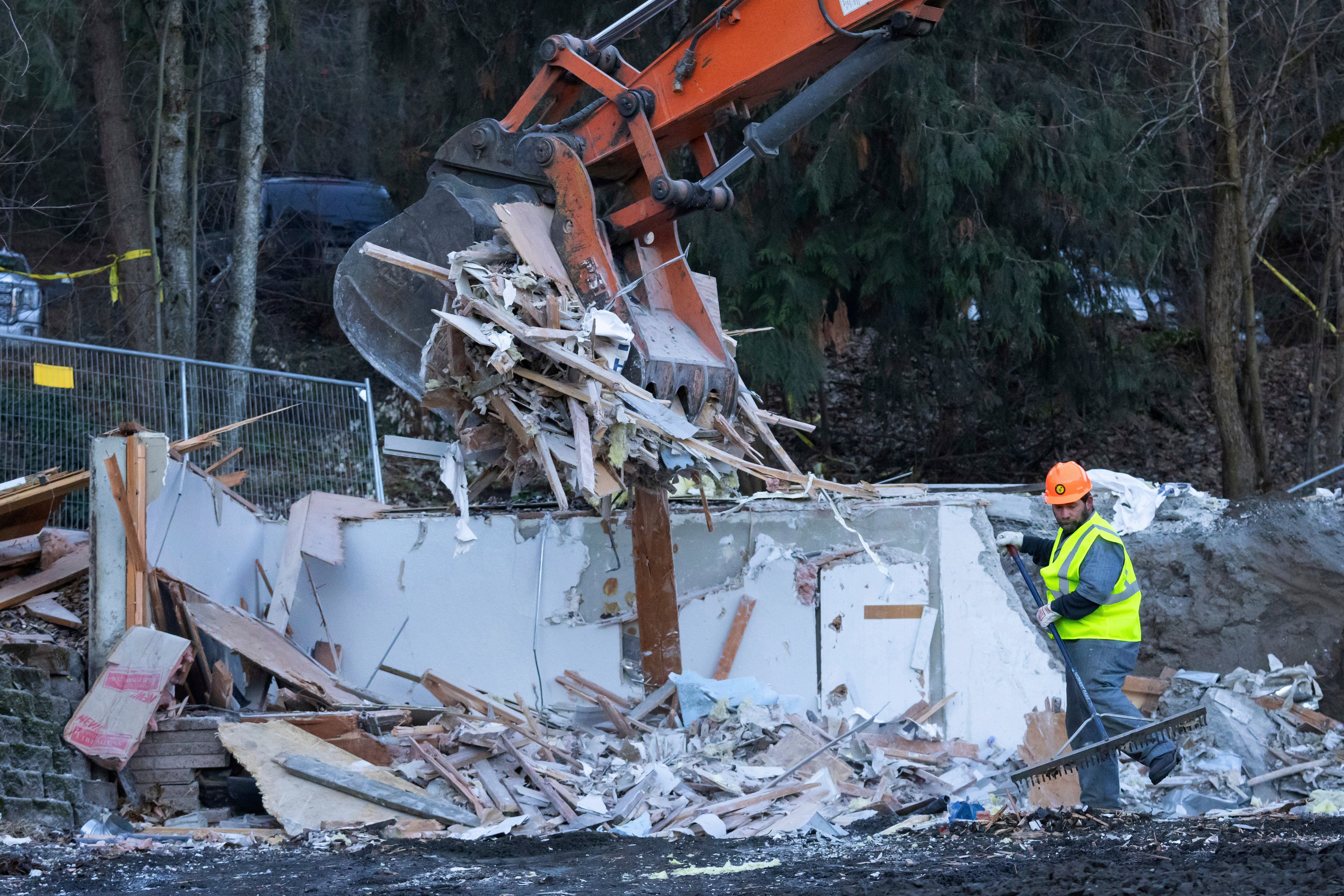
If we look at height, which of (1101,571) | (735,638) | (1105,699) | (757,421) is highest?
(757,421)

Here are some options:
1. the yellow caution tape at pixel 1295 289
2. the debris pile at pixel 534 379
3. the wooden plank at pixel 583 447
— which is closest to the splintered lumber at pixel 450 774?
the debris pile at pixel 534 379

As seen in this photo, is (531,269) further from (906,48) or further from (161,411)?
(906,48)

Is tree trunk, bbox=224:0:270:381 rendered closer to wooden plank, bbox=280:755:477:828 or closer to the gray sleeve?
wooden plank, bbox=280:755:477:828

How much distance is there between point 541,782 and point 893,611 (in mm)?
2807

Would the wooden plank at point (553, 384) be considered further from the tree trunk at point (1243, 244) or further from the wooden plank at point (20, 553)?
the tree trunk at point (1243, 244)

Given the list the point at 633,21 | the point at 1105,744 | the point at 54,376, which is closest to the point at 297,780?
the point at 1105,744

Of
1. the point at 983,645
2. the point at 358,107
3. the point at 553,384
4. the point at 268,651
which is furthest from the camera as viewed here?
the point at 358,107

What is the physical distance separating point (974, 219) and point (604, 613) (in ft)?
15.8

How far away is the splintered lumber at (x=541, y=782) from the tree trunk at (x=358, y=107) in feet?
34.9

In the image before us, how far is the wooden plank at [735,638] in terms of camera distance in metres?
8.55

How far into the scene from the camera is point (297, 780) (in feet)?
20.6

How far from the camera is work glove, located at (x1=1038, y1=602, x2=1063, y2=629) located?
6281 mm

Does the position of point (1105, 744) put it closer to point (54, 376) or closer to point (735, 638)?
point (735, 638)

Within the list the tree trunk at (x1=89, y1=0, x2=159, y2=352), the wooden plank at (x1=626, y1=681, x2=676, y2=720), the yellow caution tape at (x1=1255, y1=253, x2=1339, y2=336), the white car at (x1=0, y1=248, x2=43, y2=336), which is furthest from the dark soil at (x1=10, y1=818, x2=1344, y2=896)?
the yellow caution tape at (x1=1255, y1=253, x2=1339, y2=336)
